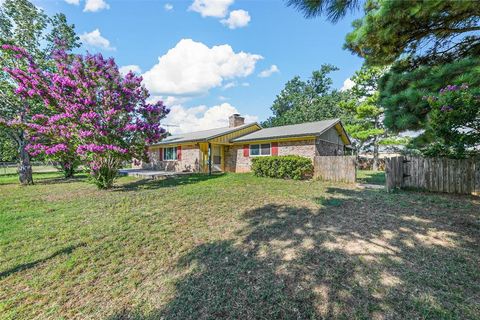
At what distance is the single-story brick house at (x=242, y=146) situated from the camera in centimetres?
1337

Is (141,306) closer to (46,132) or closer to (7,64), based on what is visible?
(46,132)

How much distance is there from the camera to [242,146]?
16344 mm

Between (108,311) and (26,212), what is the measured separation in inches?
240

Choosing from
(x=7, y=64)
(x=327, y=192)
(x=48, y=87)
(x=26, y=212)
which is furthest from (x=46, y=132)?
(x=327, y=192)

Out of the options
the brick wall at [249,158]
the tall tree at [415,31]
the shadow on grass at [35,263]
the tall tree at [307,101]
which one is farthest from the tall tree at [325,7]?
the tall tree at [307,101]

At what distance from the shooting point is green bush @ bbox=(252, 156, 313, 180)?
11.8 meters

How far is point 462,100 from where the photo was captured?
157 inches

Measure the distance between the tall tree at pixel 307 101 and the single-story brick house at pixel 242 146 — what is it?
1708 centimetres

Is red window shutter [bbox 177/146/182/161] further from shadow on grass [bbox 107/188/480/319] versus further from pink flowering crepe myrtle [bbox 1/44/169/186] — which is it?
shadow on grass [bbox 107/188/480/319]

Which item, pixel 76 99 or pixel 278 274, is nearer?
pixel 278 274

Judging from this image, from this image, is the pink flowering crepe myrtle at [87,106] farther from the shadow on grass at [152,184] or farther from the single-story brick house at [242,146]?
the single-story brick house at [242,146]

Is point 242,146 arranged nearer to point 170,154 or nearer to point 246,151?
point 246,151

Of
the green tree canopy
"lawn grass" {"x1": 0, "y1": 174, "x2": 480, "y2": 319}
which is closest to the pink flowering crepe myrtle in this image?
"lawn grass" {"x1": 0, "y1": 174, "x2": 480, "y2": 319}

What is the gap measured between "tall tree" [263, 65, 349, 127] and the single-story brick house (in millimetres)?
17075
